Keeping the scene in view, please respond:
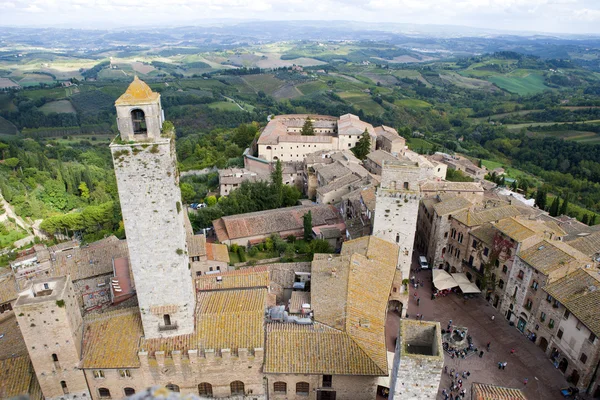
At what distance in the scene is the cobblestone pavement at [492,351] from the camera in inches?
1257

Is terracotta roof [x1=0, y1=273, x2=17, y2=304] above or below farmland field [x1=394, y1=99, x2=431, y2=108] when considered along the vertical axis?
above

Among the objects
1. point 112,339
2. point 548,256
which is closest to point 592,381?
point 548,256

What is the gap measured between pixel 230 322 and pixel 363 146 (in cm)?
5423

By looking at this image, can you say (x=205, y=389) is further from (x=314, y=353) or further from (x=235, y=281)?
(x=235, y=281)

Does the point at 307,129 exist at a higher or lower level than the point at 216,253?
higher

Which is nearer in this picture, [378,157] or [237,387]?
[237,387]

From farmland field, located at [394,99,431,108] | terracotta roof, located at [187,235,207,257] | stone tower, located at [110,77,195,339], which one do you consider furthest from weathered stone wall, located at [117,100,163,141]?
farmland field, located at [394,99,431,108]

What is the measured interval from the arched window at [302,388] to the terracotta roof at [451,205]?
26.5 metres

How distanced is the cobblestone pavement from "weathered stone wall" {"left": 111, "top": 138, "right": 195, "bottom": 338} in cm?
2053

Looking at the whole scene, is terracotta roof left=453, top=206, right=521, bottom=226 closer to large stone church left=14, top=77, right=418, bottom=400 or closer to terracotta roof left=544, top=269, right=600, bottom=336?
terracotta roof left=544, top=269, right=600, bottom=336

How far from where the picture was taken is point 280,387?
1086 inches

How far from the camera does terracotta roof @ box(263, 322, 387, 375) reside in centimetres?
2631

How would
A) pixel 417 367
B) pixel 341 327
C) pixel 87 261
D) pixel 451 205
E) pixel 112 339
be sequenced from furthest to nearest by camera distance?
pixel 451 205, pixel 87 261, pixel 341 327, pixel 112 339, pixel 417 367

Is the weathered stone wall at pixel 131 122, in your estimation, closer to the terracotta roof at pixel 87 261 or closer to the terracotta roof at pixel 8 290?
the terracotta roof at pixel 87 261
